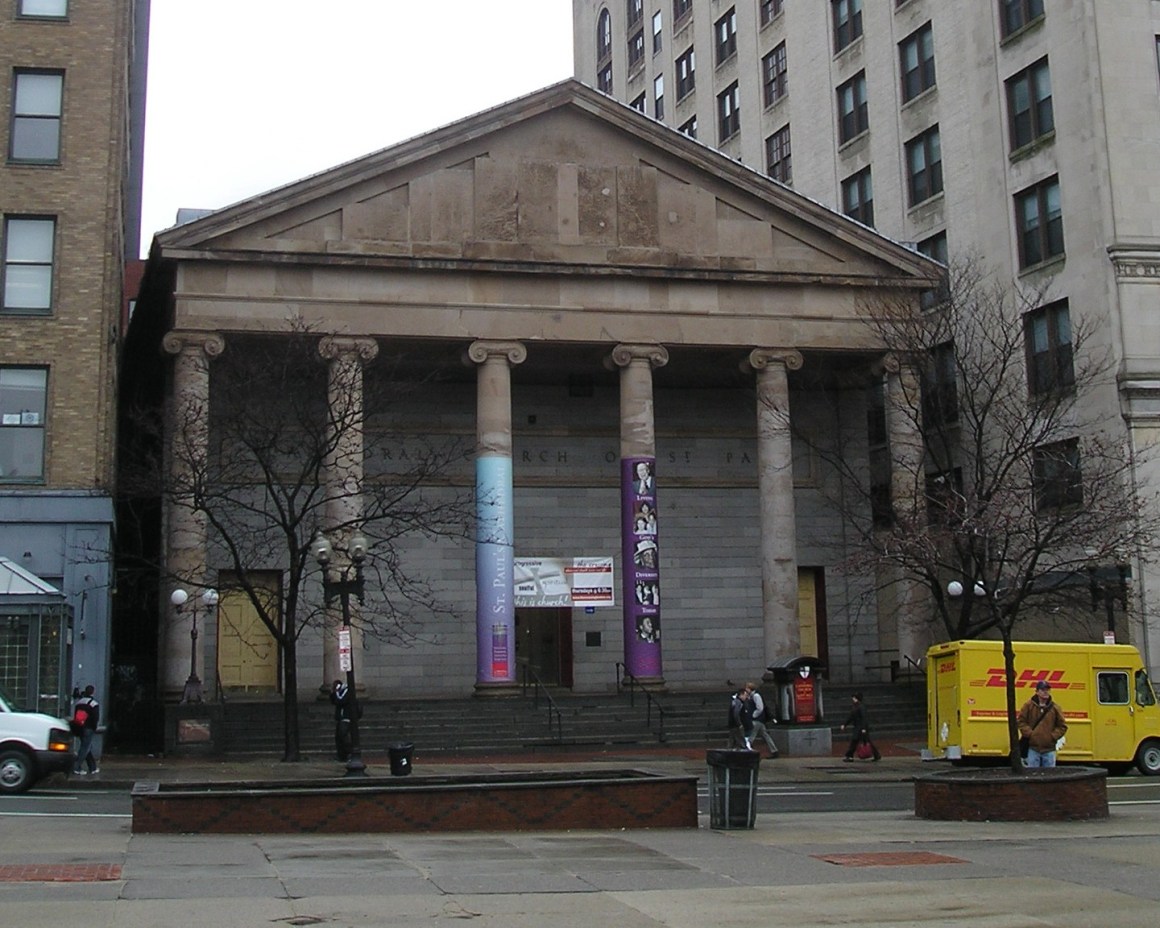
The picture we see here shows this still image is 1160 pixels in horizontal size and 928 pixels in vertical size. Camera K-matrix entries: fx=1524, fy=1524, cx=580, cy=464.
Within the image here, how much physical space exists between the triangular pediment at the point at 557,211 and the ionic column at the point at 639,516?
258 cm

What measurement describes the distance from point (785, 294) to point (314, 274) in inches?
495

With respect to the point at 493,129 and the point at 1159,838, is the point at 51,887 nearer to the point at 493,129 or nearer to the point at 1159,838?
the point at 1159,838

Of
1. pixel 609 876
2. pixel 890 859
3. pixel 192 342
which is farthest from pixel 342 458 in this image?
pixel 609 876

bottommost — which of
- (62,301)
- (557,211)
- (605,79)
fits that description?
(62,301)

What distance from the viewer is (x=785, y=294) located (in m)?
41.2

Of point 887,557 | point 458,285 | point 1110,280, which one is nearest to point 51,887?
point 887,557

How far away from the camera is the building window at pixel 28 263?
3475cm

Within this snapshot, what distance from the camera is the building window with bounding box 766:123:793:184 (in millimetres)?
58062

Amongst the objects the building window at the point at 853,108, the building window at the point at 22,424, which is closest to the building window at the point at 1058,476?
the building window at the point at 853,108

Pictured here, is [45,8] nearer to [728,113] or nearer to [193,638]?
[193,638]

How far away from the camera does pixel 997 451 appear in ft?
126

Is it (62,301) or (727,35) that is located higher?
(727,35)

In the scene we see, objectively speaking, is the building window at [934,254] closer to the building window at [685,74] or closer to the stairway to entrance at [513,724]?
the stairway to entrance at [513,724]

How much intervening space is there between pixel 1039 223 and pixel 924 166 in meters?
6.99
